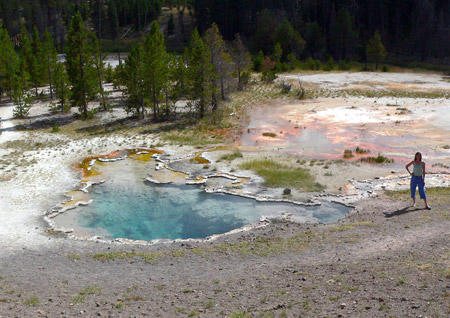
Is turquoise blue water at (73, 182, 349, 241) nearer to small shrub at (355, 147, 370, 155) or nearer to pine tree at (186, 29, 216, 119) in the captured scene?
small shrub at (355, 147, 370, 155)

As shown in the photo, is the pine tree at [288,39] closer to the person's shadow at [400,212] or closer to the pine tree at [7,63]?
the pine tree at [7,63]

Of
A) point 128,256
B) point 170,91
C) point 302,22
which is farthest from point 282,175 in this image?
point 302,22

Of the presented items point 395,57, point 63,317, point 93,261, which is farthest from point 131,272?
point 395,57

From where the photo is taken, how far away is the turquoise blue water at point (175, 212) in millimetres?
20156

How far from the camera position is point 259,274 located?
1365 centimetres

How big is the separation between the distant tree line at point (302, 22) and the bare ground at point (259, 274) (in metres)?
71.6

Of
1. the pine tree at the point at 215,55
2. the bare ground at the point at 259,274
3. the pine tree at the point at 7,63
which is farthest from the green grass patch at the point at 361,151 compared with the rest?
the pine tree at the point at 7,63

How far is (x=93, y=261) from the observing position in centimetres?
1587

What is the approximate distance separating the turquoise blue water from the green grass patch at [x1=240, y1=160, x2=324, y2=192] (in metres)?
2.43

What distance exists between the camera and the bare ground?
1116cm

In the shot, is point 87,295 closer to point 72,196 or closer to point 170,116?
point 72,196

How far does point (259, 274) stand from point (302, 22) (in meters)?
92.7

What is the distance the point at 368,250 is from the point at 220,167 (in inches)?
568

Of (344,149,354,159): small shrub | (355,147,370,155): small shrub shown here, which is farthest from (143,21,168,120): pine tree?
(355,147,370,155): small shrub
